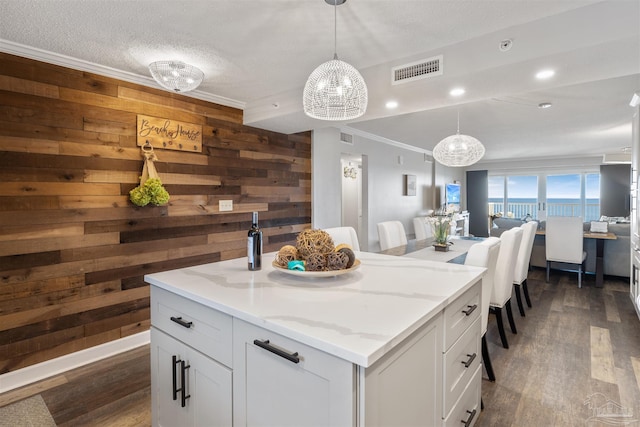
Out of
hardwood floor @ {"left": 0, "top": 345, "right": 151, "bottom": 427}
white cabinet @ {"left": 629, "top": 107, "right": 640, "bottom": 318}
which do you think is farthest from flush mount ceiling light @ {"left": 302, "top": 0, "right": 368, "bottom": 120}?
white cabinet @ {"left": 629, "top": 107, "right": 640, "bottom": 318}

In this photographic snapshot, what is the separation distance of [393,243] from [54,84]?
344 cm

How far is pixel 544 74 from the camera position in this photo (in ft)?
7.11

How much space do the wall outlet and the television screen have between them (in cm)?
632

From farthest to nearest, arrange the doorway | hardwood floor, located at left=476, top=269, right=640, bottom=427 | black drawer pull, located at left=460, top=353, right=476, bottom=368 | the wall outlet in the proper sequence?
the doorway
the wall outlet
hardwood floor, located at left=476, top=269, right=640, bottom=427
black drawer pull, located at left=460, top=353, right=476, bottom=368

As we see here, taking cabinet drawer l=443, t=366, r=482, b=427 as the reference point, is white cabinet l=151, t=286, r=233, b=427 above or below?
above

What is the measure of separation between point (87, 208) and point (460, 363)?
2.79 metres

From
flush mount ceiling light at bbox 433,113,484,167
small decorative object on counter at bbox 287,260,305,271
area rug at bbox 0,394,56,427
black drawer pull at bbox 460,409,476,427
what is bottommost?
black drawer pull at bbox 460,409,476,427

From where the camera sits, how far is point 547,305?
150 inches

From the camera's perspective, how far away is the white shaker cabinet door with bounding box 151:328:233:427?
3.87 feet

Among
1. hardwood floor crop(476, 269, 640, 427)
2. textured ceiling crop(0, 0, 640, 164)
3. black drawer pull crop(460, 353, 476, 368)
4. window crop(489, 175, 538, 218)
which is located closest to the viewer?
black drawer pull crop(460, 353, 476, 368)

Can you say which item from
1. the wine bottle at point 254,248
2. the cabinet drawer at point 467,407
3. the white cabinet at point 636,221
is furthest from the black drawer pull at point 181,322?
the white cabinet at point 636,221

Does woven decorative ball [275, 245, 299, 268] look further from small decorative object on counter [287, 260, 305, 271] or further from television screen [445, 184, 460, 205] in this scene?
television screen [445, 184, 460, 205]

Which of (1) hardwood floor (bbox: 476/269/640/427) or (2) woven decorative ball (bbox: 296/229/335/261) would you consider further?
(1) hardwood floor (bbox: 476/269/640/427)

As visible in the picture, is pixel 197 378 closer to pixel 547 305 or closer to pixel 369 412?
pixel 369 412
